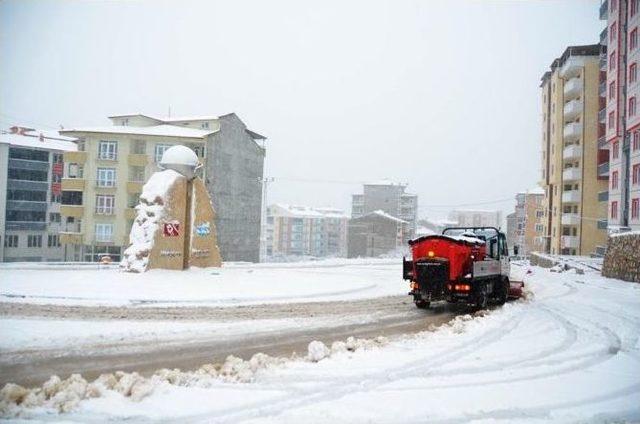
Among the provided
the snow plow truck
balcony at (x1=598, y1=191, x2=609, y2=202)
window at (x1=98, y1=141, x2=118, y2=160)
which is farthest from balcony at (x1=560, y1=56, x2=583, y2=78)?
window at (x1=98, y1=141, x2=118, y2=160)

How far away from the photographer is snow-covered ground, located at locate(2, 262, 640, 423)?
19.8 feet

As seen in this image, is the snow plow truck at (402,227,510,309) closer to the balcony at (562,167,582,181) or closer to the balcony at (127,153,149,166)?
the balcony at (562,167,582,181)

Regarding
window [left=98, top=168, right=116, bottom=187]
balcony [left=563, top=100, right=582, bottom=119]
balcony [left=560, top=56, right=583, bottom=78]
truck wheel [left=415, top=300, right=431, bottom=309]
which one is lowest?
truck wheel [left=415, top=300, right=431, bottom=309]

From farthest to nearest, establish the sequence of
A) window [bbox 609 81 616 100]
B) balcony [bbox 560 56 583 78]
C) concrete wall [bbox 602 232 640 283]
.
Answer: balcony [bbox 560 56 583 78] → window [bbox 609 81 616 100] → concrete wall [bbox 602 232 640 283]

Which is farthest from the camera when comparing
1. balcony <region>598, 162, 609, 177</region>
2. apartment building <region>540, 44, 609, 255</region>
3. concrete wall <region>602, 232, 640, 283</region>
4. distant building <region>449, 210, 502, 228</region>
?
distant building <region>449, 210, 502, 228</region>

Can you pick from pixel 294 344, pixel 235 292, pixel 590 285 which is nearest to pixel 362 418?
A: pixel 294 344

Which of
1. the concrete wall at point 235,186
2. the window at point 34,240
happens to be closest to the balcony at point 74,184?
the window at point 34,240

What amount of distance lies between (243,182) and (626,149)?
41509 millimetres

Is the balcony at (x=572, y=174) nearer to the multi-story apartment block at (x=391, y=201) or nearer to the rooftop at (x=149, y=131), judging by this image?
the rooftop at (x=149, y=131)

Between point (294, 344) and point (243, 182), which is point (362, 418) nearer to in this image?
point (294, 344)

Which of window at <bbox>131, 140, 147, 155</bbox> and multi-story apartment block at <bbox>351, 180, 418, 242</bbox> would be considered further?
multi-story apartment block at <bbox>351, 180, 418, 242</bbox>

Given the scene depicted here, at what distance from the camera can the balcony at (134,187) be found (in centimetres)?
5209

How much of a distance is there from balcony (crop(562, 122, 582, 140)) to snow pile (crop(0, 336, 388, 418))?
165ft

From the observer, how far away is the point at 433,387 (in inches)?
279
